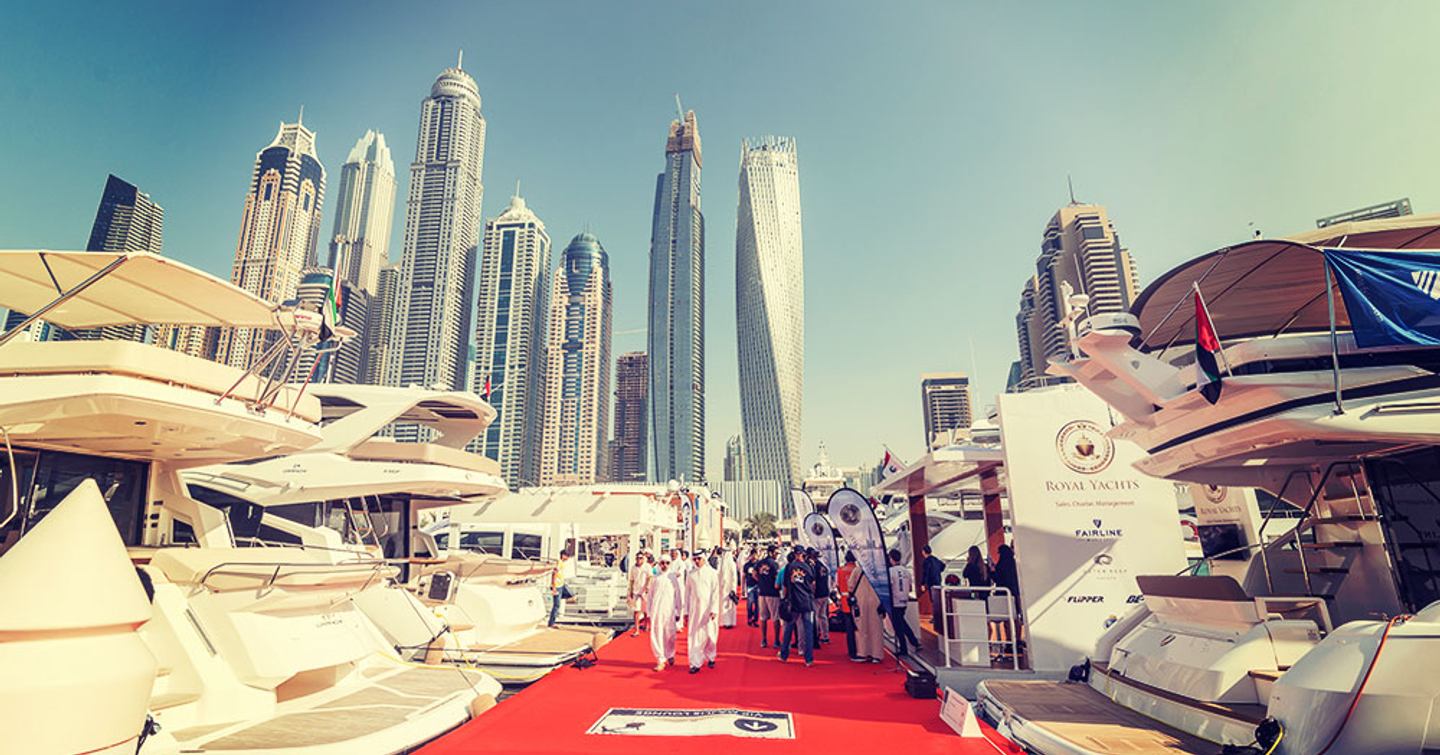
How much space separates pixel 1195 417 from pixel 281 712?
27.9ft

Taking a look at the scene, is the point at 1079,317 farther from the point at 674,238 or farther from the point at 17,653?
the point at 674,238

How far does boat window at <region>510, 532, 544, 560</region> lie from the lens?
80.0 feet

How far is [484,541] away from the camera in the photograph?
24859 millimetres

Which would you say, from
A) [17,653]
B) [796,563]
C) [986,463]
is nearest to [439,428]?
[796,563]

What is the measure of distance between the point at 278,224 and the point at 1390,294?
164 m

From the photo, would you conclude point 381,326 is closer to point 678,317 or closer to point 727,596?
point 678,317

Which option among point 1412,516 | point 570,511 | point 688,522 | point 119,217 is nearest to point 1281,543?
point 1412,516

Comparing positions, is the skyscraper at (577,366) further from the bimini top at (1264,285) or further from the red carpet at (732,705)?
the bimini top at (1264,285)

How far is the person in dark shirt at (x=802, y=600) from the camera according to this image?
367 inches

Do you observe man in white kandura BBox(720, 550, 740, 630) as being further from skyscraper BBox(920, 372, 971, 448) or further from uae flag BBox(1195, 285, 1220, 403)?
skyscraper BBox(920, 372, 971, 448)

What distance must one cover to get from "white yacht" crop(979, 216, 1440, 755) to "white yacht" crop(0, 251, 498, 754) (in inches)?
235

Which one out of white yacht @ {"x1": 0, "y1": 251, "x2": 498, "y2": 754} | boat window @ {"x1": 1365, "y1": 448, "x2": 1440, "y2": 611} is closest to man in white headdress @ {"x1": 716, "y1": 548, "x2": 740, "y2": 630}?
white yacht @ {"x1": 0, "y1": 251, "x2": 498, "y2": 754}

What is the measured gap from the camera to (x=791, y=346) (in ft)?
408

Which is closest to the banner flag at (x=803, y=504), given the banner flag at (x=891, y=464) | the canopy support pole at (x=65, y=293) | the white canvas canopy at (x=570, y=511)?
the banner flag at (x=891, y=464)
